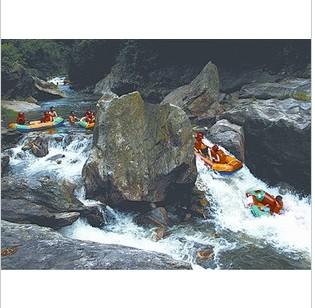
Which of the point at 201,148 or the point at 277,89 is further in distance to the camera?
the point at 277,89

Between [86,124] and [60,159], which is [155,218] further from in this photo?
[86,124]

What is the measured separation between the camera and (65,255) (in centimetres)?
520

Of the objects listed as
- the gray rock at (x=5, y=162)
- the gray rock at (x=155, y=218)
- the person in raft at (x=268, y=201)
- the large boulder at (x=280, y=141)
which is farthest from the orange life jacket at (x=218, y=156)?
the gray rock at (x=5, y=162)

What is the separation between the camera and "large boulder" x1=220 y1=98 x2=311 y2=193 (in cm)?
832

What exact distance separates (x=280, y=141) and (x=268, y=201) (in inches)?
57.9

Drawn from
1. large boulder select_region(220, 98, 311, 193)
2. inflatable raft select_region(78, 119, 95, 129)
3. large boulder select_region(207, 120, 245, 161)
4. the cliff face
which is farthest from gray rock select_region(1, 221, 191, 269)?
the cliff face

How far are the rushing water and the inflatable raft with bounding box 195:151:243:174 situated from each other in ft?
0.43

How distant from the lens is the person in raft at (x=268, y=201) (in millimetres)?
7871

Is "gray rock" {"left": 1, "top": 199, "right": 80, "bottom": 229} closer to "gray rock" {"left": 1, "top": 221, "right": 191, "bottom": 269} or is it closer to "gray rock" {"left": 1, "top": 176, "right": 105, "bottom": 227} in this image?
"gray rock" {"left": 1, "top": 176, "right": 105, "bottom": 227}

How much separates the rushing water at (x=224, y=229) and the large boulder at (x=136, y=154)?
0.48 m

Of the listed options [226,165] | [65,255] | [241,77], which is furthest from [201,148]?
[241,77]

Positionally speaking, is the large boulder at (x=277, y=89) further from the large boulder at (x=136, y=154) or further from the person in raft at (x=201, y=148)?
the large boulder at (x=136, y=154)
